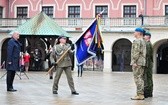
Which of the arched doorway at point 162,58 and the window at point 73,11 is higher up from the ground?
the window at point 73,11

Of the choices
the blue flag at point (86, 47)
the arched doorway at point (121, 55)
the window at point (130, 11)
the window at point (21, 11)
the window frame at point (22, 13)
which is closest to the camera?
the blue flag at point (86, 47)

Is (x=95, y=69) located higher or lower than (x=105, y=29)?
lower

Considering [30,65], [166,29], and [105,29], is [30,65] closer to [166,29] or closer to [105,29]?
[105,29]

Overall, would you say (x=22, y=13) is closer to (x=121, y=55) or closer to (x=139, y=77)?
(x=121, y=55)

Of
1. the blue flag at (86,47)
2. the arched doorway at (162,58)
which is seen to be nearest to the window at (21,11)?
the arched doorway at (162,58)

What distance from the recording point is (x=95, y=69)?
1582 inches

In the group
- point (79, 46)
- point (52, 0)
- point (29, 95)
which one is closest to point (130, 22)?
point (52, 0)

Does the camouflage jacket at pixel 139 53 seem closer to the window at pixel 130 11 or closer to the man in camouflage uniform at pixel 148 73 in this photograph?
the man in camouflage uniform at pixel 148 73

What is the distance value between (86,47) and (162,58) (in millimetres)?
28198

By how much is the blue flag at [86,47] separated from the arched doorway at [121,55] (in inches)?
989

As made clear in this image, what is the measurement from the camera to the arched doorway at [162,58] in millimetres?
41531

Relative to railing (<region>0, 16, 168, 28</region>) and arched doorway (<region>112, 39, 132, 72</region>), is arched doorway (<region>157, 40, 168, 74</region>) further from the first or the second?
railing (<region>0, 16, 168, 28</region>)

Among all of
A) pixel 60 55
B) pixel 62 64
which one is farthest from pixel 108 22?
pixel 62 64

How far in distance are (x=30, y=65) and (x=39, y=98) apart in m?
25.6
